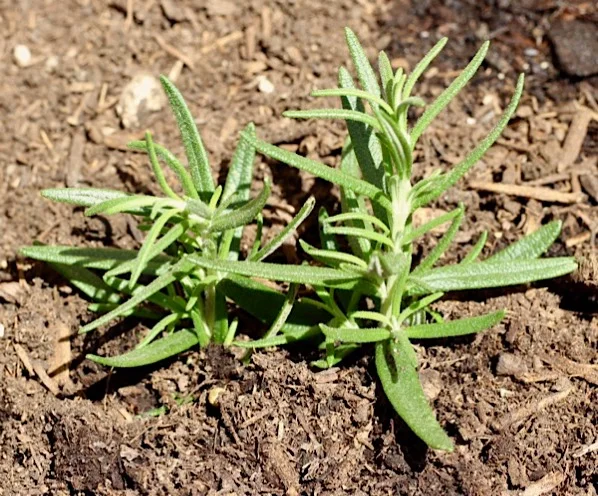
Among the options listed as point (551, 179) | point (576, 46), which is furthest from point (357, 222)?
point (576, 46)

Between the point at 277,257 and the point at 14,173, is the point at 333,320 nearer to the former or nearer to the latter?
the point at 277,257

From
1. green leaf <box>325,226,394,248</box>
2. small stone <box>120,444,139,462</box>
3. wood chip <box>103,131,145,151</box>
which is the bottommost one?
small stone <box>120,444,139,462</box>

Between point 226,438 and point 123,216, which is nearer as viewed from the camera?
point 226,438

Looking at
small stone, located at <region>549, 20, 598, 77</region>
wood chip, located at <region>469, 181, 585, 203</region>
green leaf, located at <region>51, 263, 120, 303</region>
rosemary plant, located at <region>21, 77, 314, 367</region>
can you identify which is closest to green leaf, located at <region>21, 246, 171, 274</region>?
rosemary plant, located at <region>21, 77, 314, 367</region>

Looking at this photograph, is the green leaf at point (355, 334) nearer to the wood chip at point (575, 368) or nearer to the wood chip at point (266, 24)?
the wood chip at point (575, 368)

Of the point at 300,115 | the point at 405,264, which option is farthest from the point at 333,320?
the point at 300,115

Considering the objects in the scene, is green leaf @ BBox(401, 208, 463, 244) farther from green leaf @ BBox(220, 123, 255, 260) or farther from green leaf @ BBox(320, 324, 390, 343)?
green leaf @ BBox(220, 123, 255, 260)
